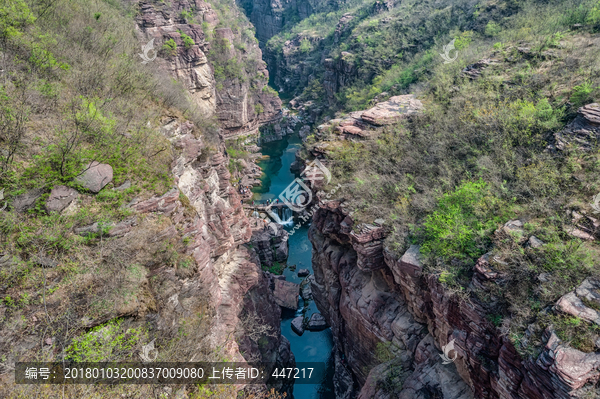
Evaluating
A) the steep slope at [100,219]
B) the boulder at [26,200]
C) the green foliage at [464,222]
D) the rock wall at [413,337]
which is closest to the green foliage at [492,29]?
the green foliage at [464,222]

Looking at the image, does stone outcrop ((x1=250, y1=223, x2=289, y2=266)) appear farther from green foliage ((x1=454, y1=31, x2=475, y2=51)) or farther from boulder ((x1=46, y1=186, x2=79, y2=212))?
green foliage ((x1=454, y1=31, x2=475, y2=51))

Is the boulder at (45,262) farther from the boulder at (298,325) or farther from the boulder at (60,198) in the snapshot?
the boulder at (298,325)

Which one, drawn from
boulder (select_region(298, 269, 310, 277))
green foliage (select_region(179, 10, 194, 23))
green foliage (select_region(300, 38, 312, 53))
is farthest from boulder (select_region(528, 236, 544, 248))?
green foliage (select_region(300, 38, 312, 53))

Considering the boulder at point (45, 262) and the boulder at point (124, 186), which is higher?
the boulder at point (124, 186)

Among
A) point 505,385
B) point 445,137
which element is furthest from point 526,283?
point 445,137

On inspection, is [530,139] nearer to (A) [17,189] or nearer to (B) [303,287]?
(A) [17,189]

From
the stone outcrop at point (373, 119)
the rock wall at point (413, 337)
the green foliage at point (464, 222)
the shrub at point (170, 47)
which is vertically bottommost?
the rock wall at point (413, 337)
